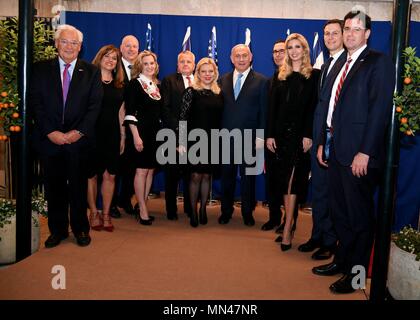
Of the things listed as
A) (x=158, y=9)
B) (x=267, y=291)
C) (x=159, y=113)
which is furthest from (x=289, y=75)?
(x=158, y=9)

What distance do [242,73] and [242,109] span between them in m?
0.38

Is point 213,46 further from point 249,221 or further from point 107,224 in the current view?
point 107,224

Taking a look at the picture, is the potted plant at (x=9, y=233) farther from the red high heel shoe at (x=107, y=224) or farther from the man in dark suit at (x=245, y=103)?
the man in dark suit at (x=245, y=103)

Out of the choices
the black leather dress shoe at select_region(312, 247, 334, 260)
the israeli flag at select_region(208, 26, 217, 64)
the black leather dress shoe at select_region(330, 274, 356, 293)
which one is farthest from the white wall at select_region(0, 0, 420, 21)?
the black leather dress shoe at select_region(330, 274, 356, 293)

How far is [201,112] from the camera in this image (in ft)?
13.8

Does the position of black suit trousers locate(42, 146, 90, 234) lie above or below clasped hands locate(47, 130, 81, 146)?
below

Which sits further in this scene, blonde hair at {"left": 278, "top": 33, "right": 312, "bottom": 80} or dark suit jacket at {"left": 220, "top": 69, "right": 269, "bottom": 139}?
dark suit jacket at {"left": 220, "top": 69, "right": 269, "bottom": 139}

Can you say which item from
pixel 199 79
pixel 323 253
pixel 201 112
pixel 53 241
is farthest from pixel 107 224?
pixel 323 253

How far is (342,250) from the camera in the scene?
9.84 ft

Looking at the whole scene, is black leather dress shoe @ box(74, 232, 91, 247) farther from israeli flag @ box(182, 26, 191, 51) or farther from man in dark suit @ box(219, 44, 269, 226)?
israeli flag @ box(182, 26, 191, 51)

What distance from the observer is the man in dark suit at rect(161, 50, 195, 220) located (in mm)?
4453

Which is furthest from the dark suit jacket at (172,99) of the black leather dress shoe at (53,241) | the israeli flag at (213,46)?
the black leather dress shoe at (53,241)

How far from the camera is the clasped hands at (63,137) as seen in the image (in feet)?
11.3

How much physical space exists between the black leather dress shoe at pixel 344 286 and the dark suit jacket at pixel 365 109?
2.52ft
